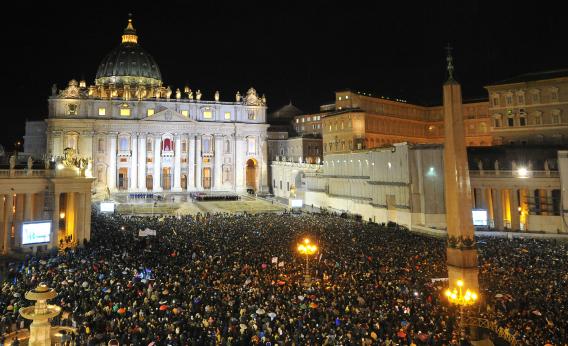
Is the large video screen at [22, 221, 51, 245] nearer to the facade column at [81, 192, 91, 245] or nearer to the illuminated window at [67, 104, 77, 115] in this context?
the facade column at [81, 192, 91, 245]

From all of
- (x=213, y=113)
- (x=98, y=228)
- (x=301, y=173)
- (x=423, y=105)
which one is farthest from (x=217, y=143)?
(x=98, y=228)

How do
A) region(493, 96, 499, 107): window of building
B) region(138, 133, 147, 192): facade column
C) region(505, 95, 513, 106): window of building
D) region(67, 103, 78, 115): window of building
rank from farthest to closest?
region(138, 133, 147, 192): facade column, region(67, 103, 78, 115): window of building, region(493, 96, 499, 107): window of building, region(505, 95, 513, 106): window of building

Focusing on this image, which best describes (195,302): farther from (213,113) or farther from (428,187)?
(213,113)

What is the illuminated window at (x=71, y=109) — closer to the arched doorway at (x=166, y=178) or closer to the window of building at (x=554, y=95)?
the arched doorway at (x=166, y=178)

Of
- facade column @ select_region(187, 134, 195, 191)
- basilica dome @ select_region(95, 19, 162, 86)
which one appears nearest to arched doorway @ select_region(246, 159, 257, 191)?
facade column @ select_region(187, 134, 195, 191)

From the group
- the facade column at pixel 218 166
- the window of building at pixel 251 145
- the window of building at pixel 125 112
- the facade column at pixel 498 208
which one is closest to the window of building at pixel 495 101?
the facade column at pixel 498 208

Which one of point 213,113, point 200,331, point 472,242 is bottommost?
point 200,331

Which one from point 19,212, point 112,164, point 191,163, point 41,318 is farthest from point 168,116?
point 41,318

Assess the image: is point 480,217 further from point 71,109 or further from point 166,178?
point 71,109
